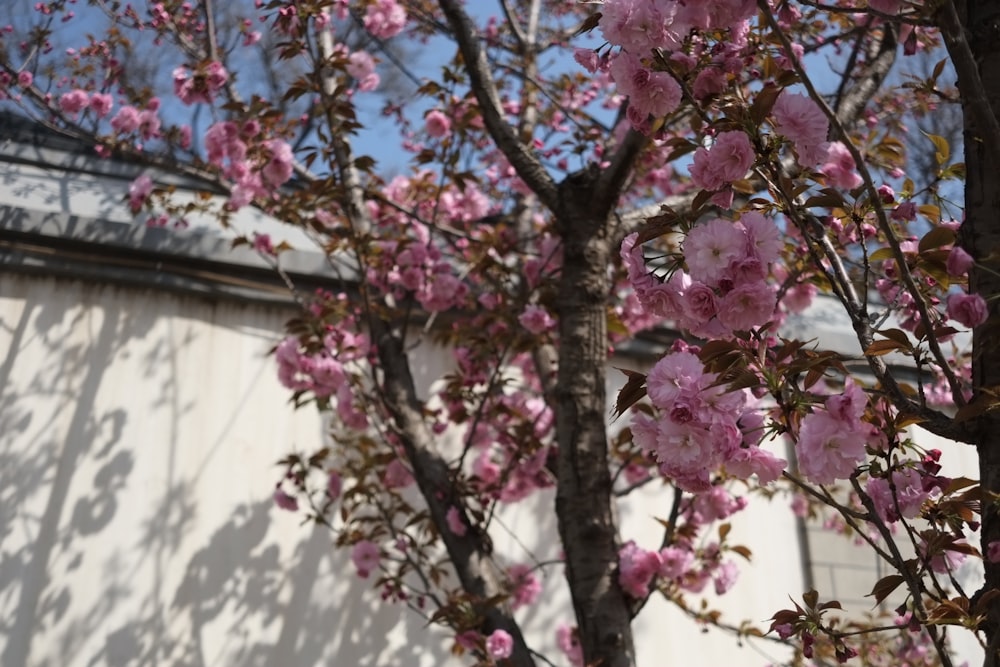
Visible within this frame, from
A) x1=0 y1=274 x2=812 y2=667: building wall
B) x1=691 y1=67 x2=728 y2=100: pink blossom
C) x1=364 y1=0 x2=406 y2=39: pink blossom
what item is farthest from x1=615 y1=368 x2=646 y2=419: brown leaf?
x1=364 y1=0 x2=406 y2=39: pink blossom

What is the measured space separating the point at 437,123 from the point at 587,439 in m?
1.49

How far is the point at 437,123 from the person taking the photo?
3.28 meters

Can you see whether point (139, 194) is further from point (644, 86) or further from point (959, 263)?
point (959, 263)

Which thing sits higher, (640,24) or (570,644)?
(640,24)

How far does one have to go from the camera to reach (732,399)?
130cm

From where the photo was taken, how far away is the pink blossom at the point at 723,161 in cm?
133

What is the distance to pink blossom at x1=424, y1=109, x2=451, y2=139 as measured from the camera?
3244 millimetres

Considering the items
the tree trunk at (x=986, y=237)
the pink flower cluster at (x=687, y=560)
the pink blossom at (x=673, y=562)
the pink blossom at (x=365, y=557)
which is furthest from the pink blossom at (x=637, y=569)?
the pink blossom at (x=365, y=557)

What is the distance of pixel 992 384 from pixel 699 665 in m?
2.44

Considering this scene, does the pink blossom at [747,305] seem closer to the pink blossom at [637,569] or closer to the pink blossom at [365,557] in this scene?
the pink blossom at [637,569]

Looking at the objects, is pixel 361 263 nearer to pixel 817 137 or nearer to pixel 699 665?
pixel 817 137

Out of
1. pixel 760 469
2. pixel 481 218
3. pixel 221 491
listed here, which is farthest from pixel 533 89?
pixel 760 469

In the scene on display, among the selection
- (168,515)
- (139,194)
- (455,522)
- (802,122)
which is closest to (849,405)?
(802,122)

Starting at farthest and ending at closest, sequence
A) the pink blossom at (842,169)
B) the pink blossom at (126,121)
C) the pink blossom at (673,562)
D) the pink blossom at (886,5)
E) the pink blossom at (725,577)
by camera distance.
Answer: the pink blossom at (126,121) < the pink blossom at (725,577) < the pink blossom at (673,562) < the pink blossom at (842,169) < the pink blossom at (886,5)
